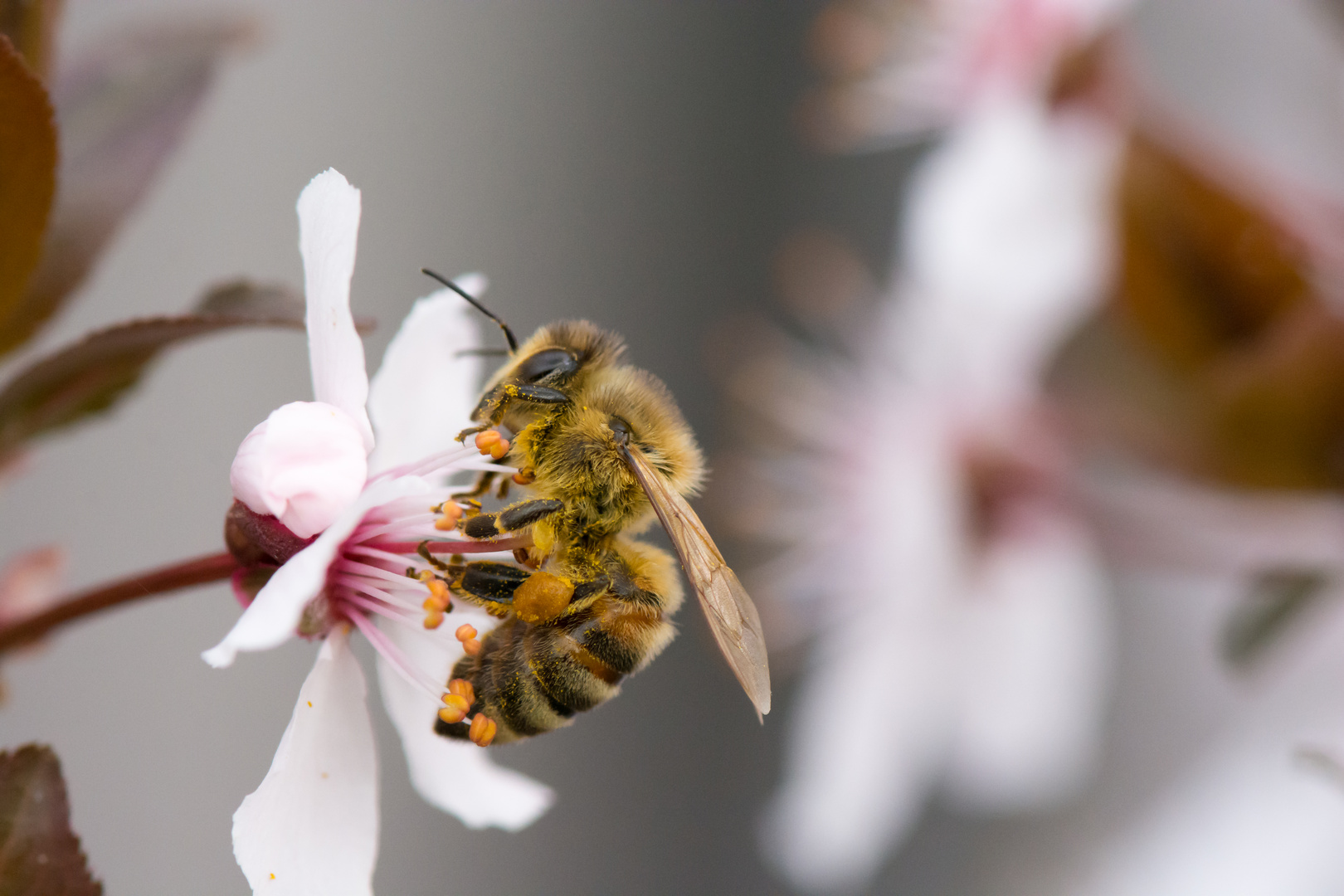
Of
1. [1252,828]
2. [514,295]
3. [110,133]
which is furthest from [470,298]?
[514,295]

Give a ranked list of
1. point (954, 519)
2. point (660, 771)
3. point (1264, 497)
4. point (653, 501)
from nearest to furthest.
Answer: point (653, 501), point (1264, 497), point (954, 519), point (660, 771)

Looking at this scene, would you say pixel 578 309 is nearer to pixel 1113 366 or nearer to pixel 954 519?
pixel 954 519

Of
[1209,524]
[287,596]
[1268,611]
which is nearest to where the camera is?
[287,596]

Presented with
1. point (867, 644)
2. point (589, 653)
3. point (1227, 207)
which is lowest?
point (867, 644)

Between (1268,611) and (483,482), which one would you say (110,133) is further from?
(1268,611)

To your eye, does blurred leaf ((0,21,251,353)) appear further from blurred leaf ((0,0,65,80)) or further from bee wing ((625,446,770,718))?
bee wing ((625,446,770,718))

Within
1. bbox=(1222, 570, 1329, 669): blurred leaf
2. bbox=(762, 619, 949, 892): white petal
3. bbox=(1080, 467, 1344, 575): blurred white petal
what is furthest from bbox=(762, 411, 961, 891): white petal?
bbox=(1222, 570, 1329, 669): blurred leaf

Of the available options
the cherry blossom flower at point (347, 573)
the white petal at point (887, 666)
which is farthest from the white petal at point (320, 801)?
the white petal at point (887, 666)

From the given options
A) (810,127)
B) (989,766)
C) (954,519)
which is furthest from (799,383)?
(810,127)
